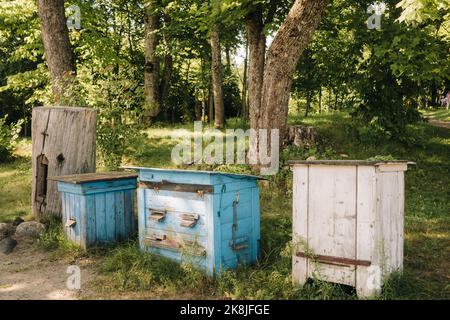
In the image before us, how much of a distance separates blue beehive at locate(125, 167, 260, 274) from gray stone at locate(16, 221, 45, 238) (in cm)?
231

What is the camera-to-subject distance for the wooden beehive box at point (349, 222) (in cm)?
450

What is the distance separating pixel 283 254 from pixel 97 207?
9.77ft

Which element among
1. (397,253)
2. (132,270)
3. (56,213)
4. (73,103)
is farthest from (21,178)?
(397,253)

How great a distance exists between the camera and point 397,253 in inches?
197

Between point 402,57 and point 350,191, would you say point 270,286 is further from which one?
point 402,57

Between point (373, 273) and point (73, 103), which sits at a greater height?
point (73, 103)

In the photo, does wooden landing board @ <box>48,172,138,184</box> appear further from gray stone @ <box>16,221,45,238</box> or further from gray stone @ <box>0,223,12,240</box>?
gray stone @ <box>0,223,12,240</box>

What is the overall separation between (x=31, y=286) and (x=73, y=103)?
199 inches

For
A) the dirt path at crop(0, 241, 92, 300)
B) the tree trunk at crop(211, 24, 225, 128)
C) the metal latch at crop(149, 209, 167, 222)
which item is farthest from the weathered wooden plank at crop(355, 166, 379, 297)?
the tree trunk at crop(211, 24, 225, 128)

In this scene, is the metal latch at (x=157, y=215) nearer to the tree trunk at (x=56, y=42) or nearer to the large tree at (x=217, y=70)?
the tree trunk at (x=56, y=42)

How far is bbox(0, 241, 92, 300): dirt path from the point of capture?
534cm

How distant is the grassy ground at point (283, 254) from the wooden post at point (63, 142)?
2.89 feet

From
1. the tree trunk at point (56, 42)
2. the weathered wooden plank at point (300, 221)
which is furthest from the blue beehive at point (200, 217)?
the tree trunk at point (56, 42)

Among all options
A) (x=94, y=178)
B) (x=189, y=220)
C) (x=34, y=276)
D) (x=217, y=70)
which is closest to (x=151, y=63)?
(x=217, y=70)
